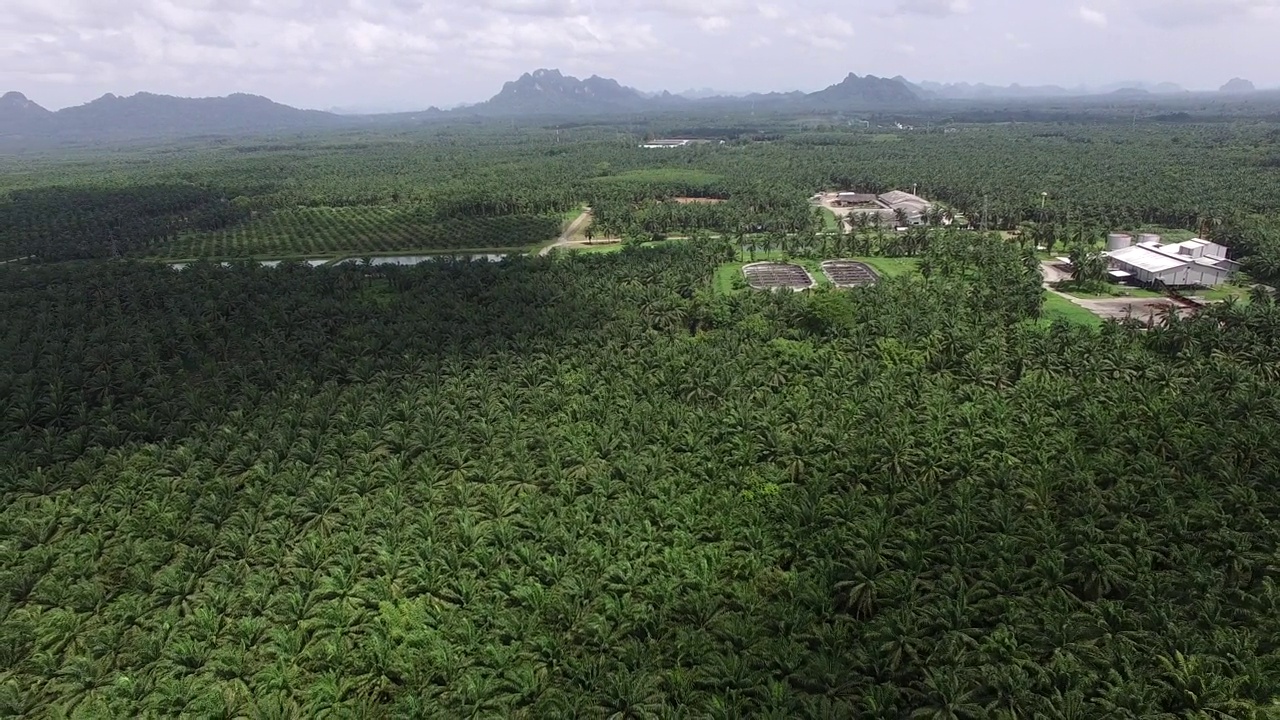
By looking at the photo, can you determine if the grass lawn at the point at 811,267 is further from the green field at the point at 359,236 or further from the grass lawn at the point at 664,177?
the grass lawn at the point at 664,177

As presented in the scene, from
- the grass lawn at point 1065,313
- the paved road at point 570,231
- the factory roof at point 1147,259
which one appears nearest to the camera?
the grass lawn at point 1065,313

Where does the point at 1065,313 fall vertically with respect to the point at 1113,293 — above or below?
below

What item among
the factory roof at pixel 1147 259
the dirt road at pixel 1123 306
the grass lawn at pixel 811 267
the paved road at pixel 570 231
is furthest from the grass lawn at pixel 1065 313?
the paved road at pixel 570 231

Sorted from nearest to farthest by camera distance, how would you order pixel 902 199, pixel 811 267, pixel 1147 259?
pixel 1147 259
pixel 811 267
pixel 902 199

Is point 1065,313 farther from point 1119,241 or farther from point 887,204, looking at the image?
point 887,204

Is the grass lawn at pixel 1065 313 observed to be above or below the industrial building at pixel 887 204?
below

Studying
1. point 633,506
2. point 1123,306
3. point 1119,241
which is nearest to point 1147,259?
point 1123,306
